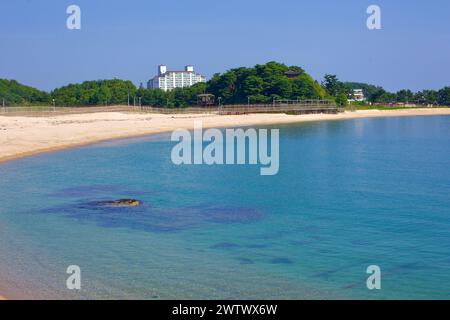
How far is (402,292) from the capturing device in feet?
33.9

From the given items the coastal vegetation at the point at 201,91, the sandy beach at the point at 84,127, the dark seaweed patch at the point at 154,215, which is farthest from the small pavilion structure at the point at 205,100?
the dark seaweed patch at the point at 154,215

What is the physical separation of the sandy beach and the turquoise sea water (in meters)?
6.67

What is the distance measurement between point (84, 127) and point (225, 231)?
35.5 metres

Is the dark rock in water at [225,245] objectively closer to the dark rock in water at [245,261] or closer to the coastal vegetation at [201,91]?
the dark rock in water at [245,261]

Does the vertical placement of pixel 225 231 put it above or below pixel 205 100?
below

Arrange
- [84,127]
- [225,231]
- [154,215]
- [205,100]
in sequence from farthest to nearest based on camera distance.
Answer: [205,100]
[84,127]
[154,215]
[225,231]

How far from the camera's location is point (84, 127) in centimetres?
4803

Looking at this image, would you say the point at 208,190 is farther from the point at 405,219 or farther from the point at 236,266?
the point at 236,266

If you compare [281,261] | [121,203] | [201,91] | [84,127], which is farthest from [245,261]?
[201,91]

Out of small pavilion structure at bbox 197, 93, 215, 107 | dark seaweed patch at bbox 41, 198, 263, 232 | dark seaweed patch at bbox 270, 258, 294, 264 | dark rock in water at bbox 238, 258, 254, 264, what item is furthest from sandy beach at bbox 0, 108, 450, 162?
dark seaweed patch at bbox 270, 258, 294, 264

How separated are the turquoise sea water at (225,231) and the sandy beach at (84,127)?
21.9 feet

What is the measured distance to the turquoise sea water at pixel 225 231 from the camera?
10617 mm

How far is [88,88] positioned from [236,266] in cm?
8700

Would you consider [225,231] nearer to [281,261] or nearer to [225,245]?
[225,245]
